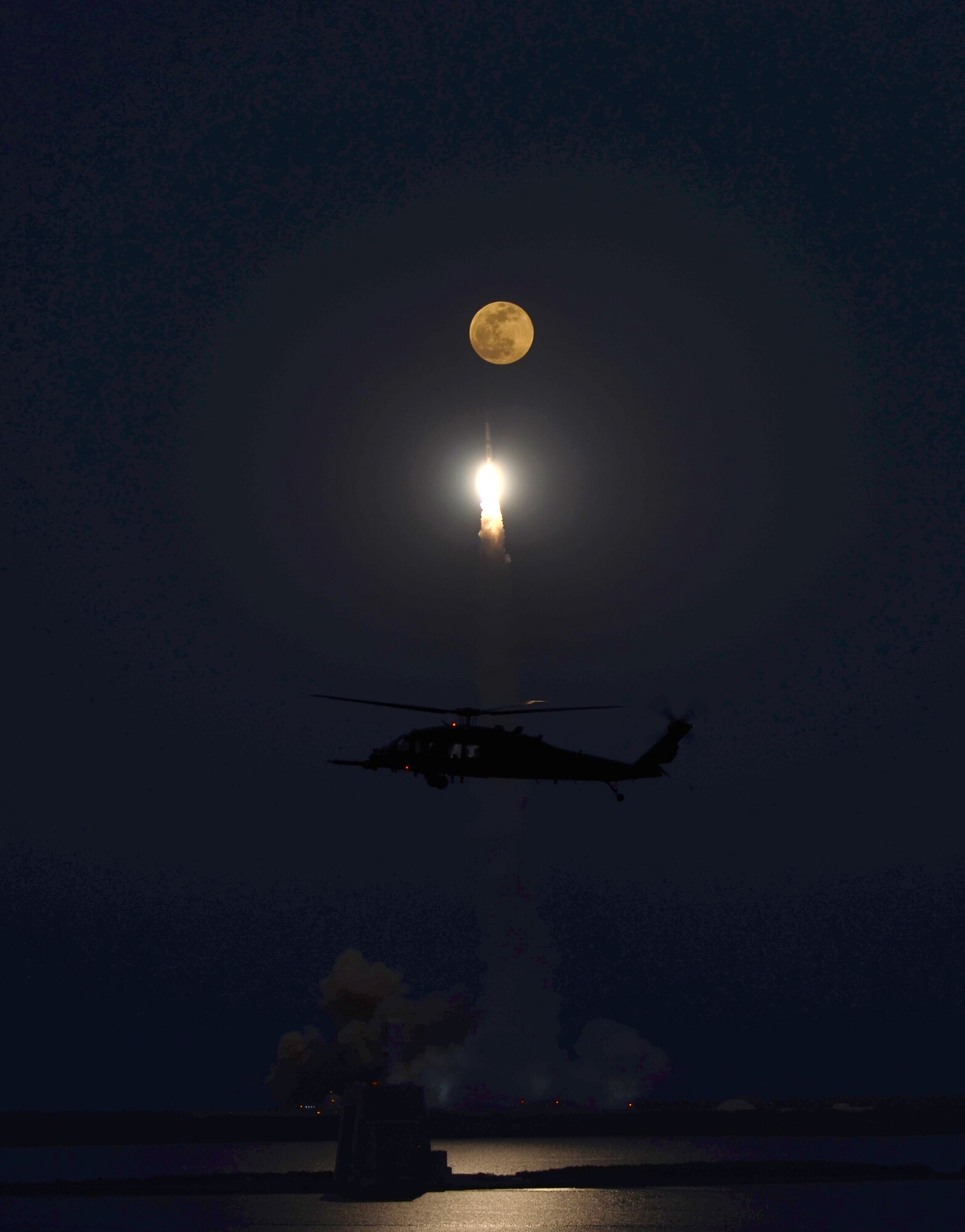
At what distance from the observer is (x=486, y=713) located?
8300cm

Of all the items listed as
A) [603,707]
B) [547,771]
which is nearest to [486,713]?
[547,771]

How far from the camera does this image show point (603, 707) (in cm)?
7312

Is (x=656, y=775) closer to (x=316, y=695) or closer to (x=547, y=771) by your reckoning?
(x=547, y=771)

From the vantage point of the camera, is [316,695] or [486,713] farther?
[486,713]

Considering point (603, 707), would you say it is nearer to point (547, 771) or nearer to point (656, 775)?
point (547, 771)

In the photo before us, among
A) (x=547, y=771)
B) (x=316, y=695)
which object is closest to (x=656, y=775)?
(x=547, y=771)

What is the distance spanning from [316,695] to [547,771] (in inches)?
771

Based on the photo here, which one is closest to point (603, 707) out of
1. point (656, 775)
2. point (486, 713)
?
point (486, 713)

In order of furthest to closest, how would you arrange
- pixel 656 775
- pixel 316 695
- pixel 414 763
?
pixel 656 775 < pixel 414 763 < pixel 316 695

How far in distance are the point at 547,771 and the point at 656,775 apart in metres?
10.4

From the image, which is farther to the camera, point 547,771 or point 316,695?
point 547,771

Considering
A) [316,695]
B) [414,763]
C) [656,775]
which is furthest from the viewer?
[656,775]

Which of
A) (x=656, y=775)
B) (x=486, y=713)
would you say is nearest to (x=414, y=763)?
(x=486, y=713)

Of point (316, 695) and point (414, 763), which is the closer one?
point (316, 695)
